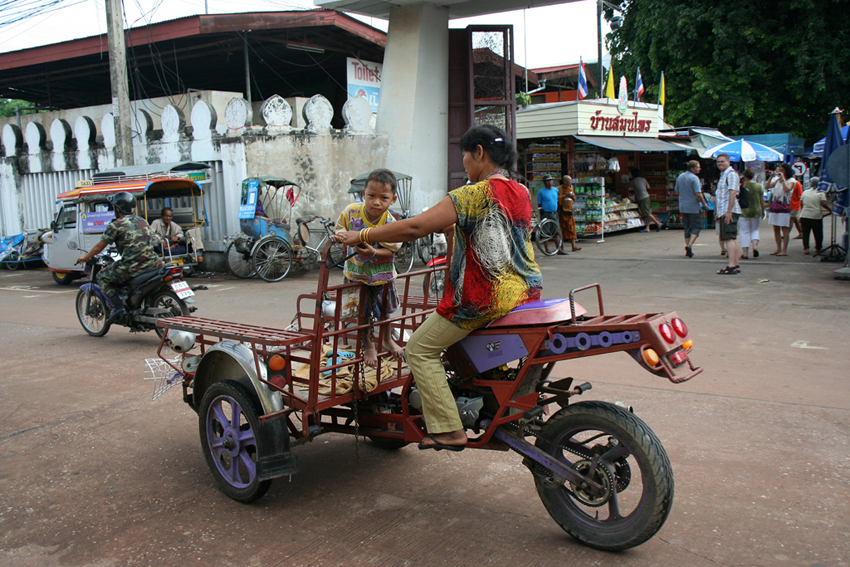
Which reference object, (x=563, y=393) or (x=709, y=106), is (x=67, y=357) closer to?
(x=563, y=393)

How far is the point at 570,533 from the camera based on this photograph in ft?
9.37

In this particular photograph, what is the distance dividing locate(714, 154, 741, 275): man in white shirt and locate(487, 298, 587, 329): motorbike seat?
8.51m

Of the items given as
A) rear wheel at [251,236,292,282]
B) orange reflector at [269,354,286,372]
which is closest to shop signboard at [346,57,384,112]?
rear wheel at [251,236,292,282]

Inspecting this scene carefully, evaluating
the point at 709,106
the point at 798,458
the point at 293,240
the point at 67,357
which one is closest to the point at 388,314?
the point at 798,458

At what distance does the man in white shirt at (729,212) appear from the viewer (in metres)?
10.3

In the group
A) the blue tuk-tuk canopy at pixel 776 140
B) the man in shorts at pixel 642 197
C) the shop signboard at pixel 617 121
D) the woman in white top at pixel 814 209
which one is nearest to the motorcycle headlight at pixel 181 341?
the woman in white top at pixel 814 209

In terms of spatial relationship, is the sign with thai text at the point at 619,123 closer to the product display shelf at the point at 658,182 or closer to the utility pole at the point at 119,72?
the product display shelf at the point at 658,182

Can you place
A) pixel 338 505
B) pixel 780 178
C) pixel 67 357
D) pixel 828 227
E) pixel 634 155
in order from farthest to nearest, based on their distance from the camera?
pixel 634 155
pixel 828 227
pixel 780 178
pixel 67 357
pixel 338 505

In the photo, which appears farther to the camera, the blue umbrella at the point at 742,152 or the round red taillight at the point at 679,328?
the blue umbrella at the point at 742,152

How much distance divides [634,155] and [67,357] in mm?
18013

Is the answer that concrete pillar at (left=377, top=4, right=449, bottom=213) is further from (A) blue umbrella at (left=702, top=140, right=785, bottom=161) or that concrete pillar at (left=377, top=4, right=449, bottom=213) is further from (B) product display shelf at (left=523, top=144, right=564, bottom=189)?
(A) blue umbrella at (left=702, top=140, right=785, bottom=161)

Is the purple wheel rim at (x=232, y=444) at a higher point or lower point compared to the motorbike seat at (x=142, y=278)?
lower

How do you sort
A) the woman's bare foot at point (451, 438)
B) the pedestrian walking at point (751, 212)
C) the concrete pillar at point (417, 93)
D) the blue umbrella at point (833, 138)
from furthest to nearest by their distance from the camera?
the concrete pillar at point (417, 93)
the pedestrian walking at point (751, 212)
the blue umbrella at point (833, 138)
the woman's bare foot at point (451, 438)

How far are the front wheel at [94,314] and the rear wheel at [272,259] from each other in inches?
160
